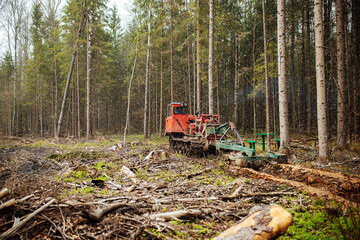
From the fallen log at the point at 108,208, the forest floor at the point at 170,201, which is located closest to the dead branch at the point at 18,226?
the forest floor at the point at 170,201

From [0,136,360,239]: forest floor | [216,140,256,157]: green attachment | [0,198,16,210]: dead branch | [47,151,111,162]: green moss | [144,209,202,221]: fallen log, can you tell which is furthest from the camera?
[47,151,111,162]: green moss

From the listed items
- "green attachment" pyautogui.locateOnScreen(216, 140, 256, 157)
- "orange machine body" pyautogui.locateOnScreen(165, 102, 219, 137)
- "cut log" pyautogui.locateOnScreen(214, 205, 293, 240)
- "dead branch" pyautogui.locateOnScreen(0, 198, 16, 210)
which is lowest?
"cut log" pyautogui.locateOnScreen(214, 205, 293, 240)

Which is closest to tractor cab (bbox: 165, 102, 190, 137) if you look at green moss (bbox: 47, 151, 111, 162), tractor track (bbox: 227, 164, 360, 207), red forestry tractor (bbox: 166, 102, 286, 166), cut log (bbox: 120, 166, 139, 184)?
red forestry tractor (bbox: 166, 102, 286, 166)

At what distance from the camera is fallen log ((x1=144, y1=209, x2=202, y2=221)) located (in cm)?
318

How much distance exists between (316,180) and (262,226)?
11.4ft

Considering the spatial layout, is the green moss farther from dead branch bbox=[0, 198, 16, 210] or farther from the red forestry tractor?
dead branch bbox=[0, 198, 16, 210]

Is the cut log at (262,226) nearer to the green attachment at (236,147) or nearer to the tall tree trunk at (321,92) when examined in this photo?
the green attachment at (236,147)

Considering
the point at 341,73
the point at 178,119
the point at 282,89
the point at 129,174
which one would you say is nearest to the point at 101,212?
the point at 129,174

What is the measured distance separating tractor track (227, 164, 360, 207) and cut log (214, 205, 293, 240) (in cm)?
144

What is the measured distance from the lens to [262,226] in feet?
8.59

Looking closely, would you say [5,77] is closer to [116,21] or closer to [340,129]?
[116,21]

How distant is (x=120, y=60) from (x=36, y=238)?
1316 inches

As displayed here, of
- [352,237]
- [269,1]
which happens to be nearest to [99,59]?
[269,1]

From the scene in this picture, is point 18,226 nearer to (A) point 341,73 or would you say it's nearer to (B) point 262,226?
(B) point 262,226
